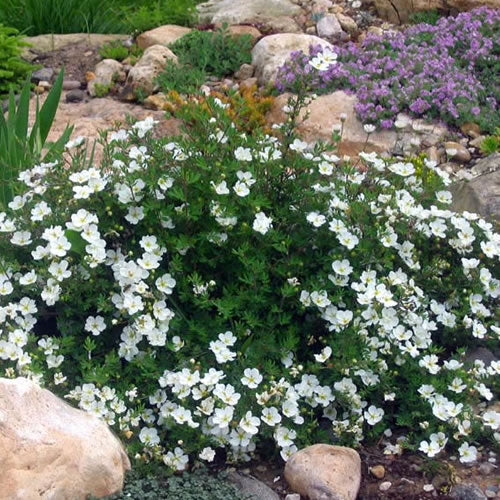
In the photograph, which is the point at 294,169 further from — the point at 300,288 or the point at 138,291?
the point at 138,291

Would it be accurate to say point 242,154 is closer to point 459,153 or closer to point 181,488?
point 181,488

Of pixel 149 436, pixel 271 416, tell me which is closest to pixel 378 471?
pixel 271 416

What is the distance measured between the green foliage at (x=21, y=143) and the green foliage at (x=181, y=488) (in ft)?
4.86

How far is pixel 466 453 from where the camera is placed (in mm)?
3605

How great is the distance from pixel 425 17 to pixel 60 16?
142 inches

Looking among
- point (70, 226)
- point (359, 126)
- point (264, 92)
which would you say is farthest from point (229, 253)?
point (264, 92)

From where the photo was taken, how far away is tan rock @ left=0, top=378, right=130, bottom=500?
304cm

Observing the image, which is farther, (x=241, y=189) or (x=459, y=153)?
(x=459, y=153)

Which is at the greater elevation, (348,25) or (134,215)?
(134,215)

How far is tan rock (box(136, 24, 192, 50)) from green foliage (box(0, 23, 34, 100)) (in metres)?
1.12

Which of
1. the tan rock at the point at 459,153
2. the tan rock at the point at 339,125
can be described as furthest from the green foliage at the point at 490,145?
the tan rock at the point at 339,125

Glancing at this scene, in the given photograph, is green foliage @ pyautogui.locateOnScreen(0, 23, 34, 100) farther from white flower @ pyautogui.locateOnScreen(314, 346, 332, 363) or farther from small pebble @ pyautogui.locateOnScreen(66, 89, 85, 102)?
white flower @ pyautogui.locateOnScreen(314, 346, 332, 363)

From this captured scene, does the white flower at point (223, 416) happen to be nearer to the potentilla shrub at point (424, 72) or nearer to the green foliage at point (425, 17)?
the potentilla shrub at point (424, 72)

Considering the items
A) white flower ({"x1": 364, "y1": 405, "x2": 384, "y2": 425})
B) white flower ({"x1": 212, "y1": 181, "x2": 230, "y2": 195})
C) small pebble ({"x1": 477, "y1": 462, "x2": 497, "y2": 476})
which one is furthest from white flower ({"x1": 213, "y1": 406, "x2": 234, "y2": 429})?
small pebble ({"x1": 477, "y1": 462, "x2": 497, "y2": 476})
